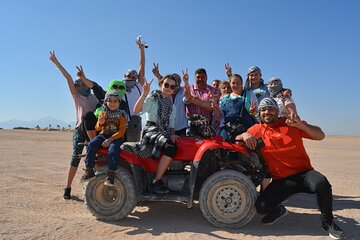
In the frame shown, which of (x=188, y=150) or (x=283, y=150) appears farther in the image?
(x=188, y=150)

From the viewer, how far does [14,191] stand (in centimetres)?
722

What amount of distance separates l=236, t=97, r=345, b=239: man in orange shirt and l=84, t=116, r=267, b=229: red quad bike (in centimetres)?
20

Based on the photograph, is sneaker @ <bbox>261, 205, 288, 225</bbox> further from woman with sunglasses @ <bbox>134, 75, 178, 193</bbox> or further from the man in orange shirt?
woman with sunglasses @ <bbox>134, 75, 178, 193</bbox>

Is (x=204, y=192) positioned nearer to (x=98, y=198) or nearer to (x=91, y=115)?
(x=98, y=198)

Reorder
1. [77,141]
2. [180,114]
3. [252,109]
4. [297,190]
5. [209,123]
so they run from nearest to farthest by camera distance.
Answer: [297,190]
[252,109]
[180,114]
[209,123]
[77,141]

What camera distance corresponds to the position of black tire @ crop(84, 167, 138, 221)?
5.37 meters

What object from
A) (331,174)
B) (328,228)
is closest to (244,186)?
(328,228)

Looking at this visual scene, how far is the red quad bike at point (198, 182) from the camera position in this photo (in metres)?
5.15

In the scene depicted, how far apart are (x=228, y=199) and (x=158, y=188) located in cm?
107

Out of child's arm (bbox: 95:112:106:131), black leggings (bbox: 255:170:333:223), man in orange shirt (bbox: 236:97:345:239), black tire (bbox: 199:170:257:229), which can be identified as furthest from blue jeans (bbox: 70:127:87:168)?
black leggings (bbox: 255:170:333:223)

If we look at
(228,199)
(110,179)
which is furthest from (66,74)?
(228,199)

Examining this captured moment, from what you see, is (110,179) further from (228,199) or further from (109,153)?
(228,199)

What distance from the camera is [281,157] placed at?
521 centimetres

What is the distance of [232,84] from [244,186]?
2014 millimetres
